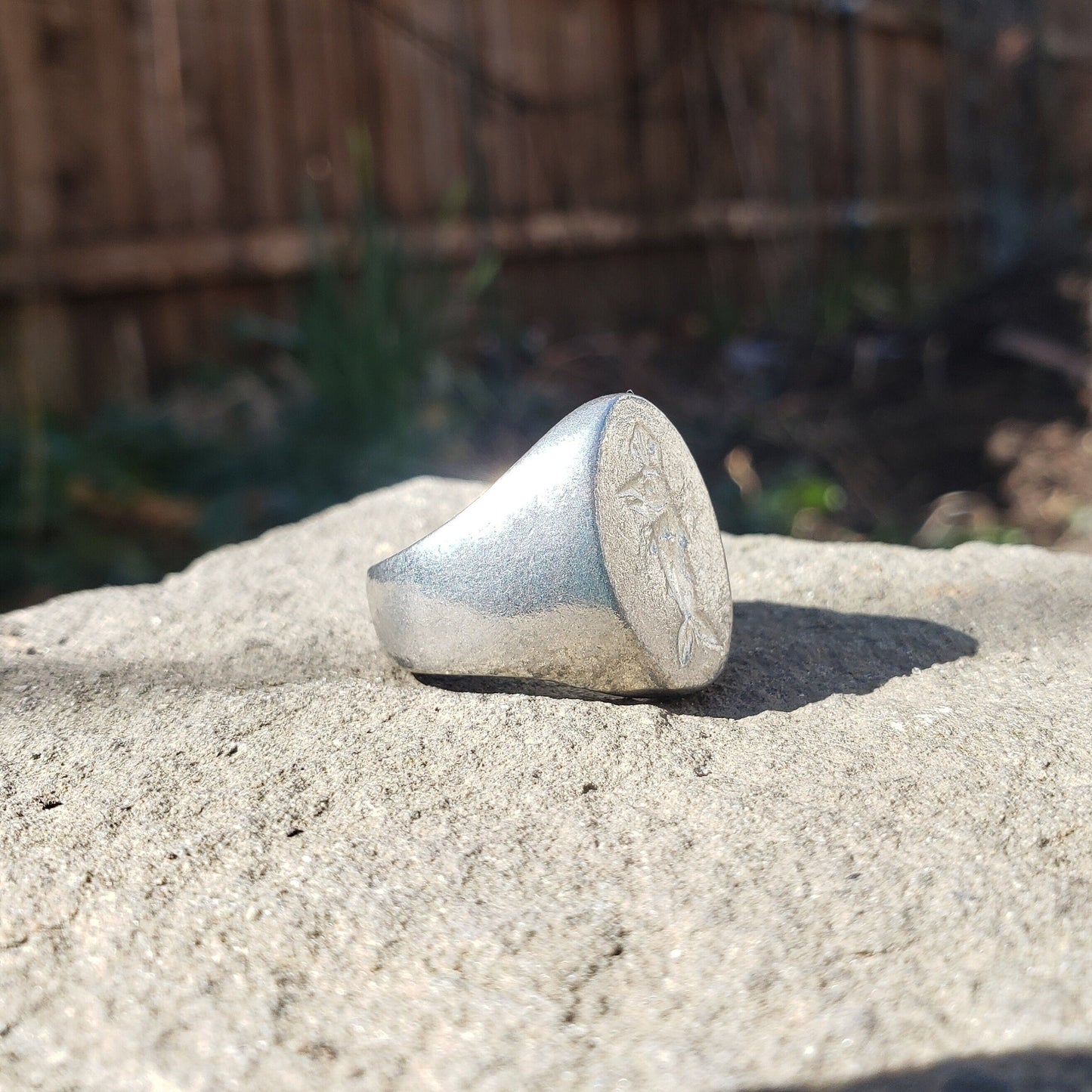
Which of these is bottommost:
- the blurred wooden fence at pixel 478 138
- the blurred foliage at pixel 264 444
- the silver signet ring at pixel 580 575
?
the blurred foliage at pixel 264 444

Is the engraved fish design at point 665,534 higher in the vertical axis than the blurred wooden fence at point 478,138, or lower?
lower

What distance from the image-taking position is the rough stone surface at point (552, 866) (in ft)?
2.99

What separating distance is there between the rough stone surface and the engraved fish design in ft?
0.32

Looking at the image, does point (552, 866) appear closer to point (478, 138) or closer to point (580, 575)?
point (580, 575)

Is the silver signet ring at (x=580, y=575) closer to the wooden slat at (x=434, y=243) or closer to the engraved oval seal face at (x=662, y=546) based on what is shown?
the engraved oval seal face at (x=662, y=546)

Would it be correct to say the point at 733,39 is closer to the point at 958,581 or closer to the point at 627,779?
the point at 958,581

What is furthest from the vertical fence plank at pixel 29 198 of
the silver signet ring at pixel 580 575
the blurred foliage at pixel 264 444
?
the silver signet ring at pixel 580 575

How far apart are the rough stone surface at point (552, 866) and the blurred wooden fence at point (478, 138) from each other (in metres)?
2.17

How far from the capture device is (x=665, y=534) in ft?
4.68

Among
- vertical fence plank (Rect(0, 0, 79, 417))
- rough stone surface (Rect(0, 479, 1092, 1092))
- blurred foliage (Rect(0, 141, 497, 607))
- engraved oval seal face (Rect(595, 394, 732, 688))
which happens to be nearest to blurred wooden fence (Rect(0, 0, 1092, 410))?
vertical fence plank (Rect(0, 0, 79, 417))

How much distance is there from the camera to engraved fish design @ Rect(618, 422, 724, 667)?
4.58ft

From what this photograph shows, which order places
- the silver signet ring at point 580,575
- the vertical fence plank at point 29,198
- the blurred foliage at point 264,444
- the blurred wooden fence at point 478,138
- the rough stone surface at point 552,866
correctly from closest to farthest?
1. the rough stone surface at point 552,866
2. the silver signet ring at point 580,575
3. the blurred foliage at point 264,444
4. the vertical fence plank at point 29,198
5. the blurred wooden fence at point 478,138

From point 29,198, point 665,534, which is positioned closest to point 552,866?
point 665,534

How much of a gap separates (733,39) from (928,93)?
2.20 m
